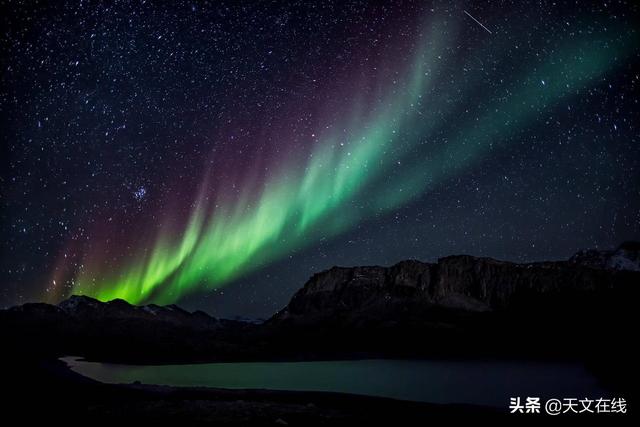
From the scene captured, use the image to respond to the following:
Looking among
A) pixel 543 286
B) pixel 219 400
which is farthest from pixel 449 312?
pixel 219 400

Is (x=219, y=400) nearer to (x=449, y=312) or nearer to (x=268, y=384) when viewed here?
(x=268, y=384)

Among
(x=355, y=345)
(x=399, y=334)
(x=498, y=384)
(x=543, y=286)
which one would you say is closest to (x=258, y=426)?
(x=498, y=384)

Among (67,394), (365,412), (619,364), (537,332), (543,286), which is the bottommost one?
(67,394)

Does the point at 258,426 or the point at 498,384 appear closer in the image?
the point at 258,426

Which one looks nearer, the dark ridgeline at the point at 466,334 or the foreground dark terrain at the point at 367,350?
the foreground dark terrain at the point at 367,350

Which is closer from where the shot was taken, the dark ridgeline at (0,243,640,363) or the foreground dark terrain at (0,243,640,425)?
the foreground dark terrain at (0,243,640,425)

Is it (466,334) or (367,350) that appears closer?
(367,350)

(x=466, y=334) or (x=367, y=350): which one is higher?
(x=466, y=334)

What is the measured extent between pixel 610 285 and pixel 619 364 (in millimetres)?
127303

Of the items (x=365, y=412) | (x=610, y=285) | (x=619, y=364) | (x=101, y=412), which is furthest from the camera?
(x=610, y=285)

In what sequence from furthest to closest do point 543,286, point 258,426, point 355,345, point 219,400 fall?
point 543,286
point 355,345
point 219,400
point 258,426

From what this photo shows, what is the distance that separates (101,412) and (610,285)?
609ft

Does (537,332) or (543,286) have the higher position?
(543,286)

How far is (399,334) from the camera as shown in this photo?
15625 centimetres
